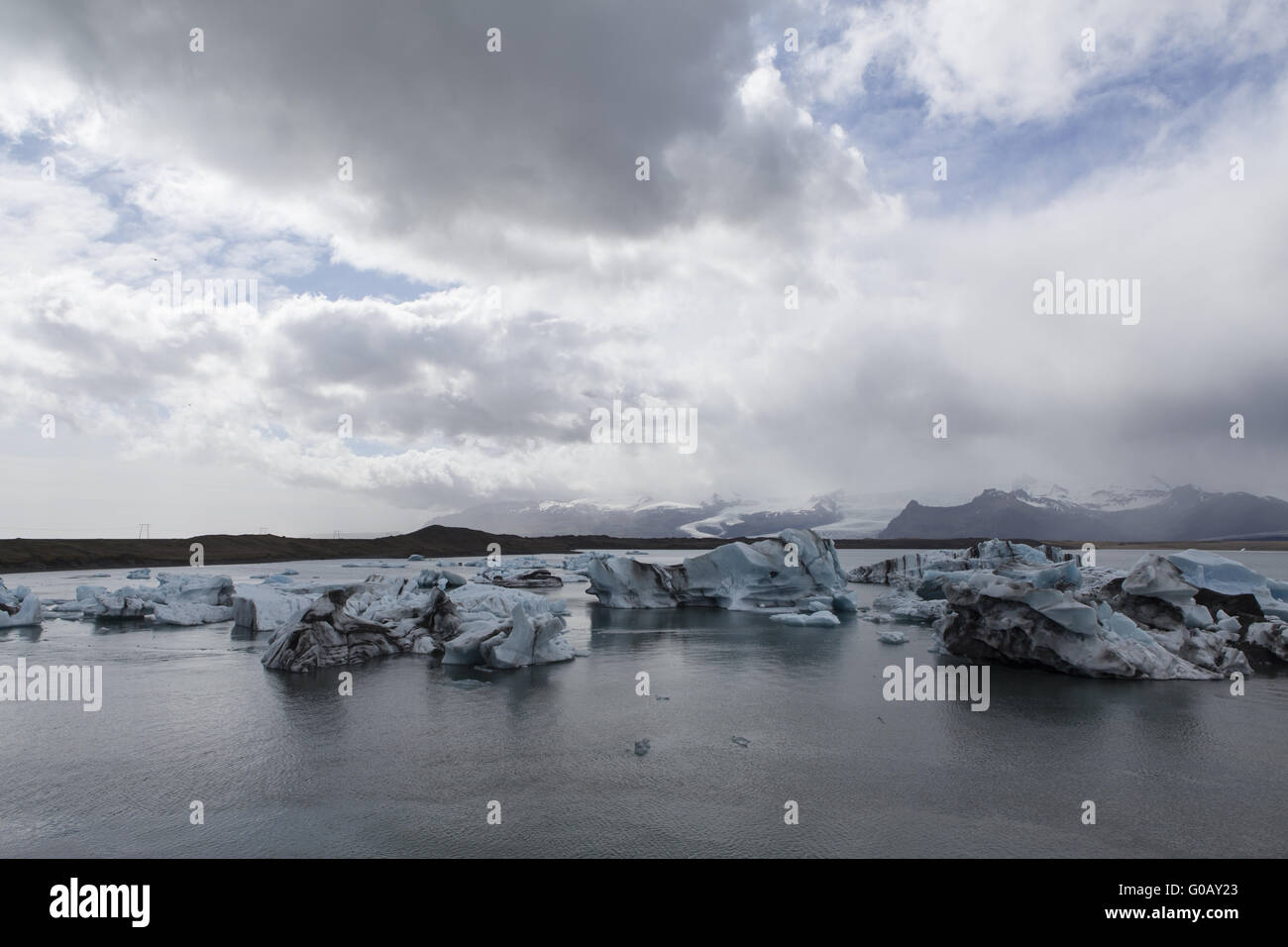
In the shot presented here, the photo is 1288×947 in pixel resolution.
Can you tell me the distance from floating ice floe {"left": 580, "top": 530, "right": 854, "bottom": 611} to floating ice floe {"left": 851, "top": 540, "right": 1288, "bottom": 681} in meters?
9.10

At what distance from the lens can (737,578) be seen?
2522 centimetres

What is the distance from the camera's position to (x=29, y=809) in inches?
260

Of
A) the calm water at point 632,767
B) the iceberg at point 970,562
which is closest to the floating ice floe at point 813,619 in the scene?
the iceberg at point 970,562

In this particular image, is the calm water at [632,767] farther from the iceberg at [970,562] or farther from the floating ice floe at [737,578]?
the iceberg at [970,562]

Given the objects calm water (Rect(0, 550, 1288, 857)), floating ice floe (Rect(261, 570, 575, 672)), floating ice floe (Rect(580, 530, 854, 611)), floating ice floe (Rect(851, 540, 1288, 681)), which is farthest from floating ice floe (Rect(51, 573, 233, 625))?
floating ice floe (Rect(851, 540, 1288, 681))

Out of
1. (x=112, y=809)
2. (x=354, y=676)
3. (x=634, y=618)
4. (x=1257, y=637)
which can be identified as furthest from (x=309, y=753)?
(x=1257, y=637)

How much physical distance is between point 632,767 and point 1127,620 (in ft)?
36.8

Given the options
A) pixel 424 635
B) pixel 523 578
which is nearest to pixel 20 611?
pixel 424 635

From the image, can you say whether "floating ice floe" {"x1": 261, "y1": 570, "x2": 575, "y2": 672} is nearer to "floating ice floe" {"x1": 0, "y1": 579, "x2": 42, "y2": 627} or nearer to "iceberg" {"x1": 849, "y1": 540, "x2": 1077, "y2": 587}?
"floating ice floe" {"x1": 0, "y1": 579, "x2": 42, "y2": 627}

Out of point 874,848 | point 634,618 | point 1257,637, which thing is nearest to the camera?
point 874,848

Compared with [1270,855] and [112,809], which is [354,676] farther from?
[1270,855]

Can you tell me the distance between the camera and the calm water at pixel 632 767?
231 inches
